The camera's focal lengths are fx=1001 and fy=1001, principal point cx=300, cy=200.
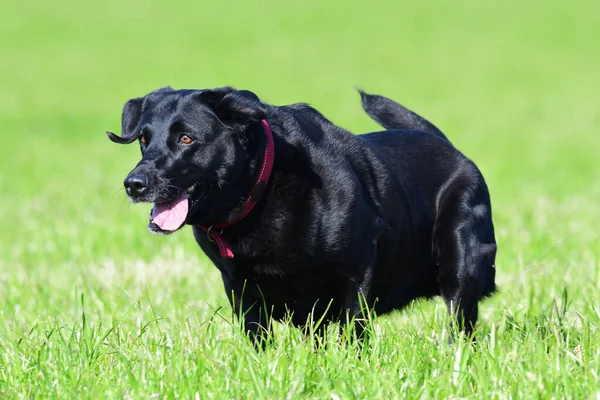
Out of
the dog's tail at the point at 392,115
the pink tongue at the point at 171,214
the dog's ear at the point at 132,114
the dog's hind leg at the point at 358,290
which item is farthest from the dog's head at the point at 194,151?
the dog's tail at the point at 392,115

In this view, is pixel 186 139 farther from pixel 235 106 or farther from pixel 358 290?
pixel 358 290

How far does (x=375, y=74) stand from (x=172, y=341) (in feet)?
90.0

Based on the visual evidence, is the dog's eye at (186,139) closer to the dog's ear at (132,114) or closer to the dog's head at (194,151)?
the dog's head at (194,151)

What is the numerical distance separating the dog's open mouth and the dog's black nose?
154 mm

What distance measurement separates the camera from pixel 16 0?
173ft

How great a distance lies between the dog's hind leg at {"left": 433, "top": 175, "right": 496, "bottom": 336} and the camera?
16.4 ft

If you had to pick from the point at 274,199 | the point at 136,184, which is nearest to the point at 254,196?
the point at 274,199

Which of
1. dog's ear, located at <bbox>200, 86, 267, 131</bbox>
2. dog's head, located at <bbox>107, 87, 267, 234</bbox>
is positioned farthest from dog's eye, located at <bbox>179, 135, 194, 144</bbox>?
dog's ear, located at <bbox>200, 86, 267, 131</bbox>

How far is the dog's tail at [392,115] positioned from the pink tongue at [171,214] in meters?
1.71

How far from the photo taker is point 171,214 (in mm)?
4281

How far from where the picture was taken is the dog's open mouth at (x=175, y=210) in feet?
14.0

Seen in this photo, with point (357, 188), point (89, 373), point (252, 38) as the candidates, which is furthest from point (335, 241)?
point (252, 38)

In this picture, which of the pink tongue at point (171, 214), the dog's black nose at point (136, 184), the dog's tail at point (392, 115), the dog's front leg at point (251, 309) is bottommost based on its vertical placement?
the dog's front leg at point (251, 309)

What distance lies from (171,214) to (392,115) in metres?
1.87
